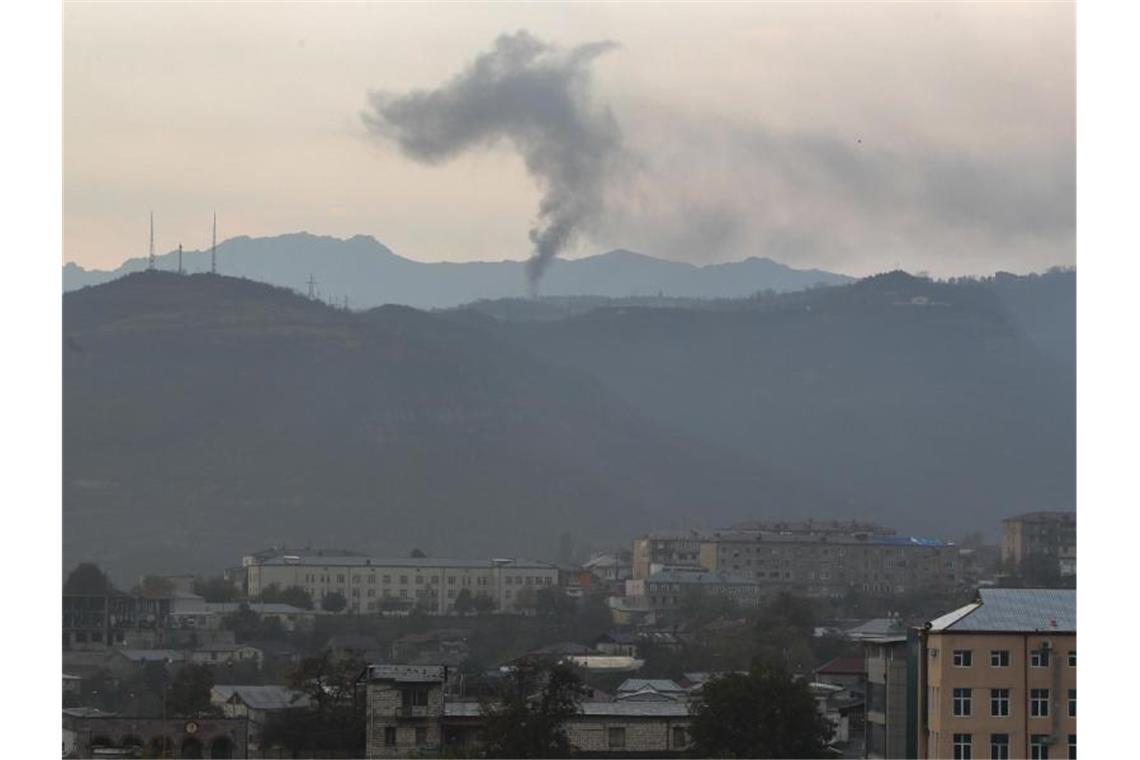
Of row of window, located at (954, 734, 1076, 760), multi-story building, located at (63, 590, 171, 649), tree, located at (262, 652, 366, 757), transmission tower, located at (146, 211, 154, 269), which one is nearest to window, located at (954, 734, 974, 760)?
row of window, located at (954, 734, 1076, 760)

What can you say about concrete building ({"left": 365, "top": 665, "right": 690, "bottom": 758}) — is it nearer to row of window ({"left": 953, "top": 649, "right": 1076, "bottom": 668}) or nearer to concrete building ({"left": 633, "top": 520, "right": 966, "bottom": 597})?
row of window ({"left": 953, "top": 649, "right": 1076, "bottom": 668})

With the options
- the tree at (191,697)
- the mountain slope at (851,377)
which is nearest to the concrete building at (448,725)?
the tree at (191,697)

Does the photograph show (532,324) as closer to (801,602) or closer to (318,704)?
(801,602)

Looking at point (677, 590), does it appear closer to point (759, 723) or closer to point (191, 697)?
point (191, 697)

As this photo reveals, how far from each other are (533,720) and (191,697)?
283 inches

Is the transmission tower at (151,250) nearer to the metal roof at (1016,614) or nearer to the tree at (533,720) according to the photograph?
the tree at (533,720)

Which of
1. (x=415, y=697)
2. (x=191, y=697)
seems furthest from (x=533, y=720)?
(x=191, y=697)

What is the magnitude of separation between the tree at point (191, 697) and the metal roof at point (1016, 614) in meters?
9.22

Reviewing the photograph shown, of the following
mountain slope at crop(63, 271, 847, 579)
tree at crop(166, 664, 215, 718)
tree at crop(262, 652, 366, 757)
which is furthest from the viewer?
mountain slope at crop(63, 271, 847, 579)

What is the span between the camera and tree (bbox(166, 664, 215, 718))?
78.2 feet

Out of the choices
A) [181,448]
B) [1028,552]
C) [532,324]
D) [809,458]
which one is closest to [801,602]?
[1028,552]

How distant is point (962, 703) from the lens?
1488 cm

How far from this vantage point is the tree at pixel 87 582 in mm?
43219

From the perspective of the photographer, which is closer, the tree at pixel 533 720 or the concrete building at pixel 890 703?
the concrete building at pixel 890 703
